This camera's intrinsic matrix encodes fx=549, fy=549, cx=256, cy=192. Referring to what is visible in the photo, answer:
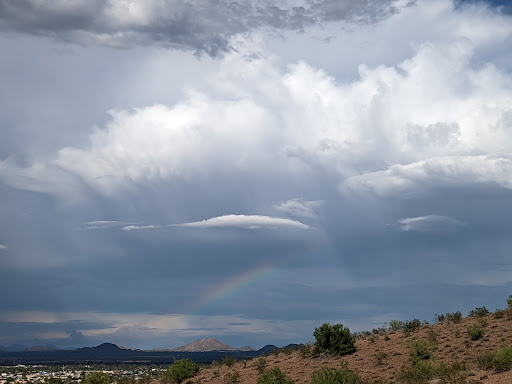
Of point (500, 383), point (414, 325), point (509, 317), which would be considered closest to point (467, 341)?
point (509, 317)

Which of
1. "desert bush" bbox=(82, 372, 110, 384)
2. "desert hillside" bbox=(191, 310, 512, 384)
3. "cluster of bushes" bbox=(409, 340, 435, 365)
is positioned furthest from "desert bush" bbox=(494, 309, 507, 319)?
"desert bush" bbox=(82, 372, 110, 384)

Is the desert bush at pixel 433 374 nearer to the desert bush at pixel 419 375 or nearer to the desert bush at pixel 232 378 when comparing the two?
the desert bush at pixel 419 375

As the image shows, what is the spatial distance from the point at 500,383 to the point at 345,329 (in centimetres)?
2113

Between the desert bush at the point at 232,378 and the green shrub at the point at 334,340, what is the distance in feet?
24.3

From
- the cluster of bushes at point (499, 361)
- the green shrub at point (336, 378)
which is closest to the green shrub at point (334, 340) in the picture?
the green shrub at point (336, 378)

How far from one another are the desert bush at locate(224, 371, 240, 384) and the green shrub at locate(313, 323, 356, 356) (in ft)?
24.3

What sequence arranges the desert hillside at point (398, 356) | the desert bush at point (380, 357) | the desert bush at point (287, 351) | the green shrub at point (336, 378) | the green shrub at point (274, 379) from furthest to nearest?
the desert bush at point (287, 351) < the desert bush at point (380, 357) < the green shrub at point (274, 379) < the desert hillside at point (398, 356) < the green shrub at point (336, 378)

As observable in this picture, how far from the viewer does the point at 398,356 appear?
137 ft

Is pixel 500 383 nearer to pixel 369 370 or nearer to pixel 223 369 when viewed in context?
pixel 369 370

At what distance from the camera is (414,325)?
5125 cm

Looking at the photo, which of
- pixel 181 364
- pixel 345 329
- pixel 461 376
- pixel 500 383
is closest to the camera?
pixel 500 383

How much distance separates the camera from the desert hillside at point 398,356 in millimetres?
36344

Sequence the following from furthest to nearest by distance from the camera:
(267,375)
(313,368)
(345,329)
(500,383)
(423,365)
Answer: (345,329) < (313,368) < (267,375) < (423,365) < (500,383)

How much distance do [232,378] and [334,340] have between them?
9.39 meters
